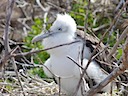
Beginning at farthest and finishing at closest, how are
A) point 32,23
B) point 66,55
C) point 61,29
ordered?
1. point 32,23
2. point 61,29
3. point 66,55

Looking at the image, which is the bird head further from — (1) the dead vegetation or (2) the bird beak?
(1) the dead vegetation

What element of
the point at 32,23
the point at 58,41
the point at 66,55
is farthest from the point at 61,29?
the point at 32,23

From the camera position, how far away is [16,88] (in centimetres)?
326

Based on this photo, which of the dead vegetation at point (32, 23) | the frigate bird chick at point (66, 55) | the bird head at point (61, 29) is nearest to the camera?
the frigate bird chick at point (66, 55)

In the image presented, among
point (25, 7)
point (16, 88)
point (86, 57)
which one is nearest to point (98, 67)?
point (86, 57)

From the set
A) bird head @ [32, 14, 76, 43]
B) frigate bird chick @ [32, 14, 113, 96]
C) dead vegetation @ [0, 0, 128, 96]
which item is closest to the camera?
frigate bird chick @ [32, 14, 113, 96]

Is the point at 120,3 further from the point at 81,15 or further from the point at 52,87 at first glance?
the point at 52,87

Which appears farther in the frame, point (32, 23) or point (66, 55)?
point (32, 23)

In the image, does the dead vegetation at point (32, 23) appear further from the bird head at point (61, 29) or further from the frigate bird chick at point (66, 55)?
the bird head at point (61, 29)

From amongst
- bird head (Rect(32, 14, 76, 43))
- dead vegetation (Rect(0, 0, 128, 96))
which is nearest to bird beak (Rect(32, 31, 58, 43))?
bird head (Rect(32, 14, 76, 43))

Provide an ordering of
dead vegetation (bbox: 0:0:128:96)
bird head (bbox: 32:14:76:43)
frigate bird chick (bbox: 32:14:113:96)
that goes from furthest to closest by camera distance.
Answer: dead vegetation (bbox: 0:0:128:96) → bird head (bbox: 32:14:76:43) → frigate bird chick (bbox: 32:14:113:96)

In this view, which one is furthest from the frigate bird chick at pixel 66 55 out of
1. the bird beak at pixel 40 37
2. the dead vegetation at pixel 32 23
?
the dead vegetation at pixel 32 23

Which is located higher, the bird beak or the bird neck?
the bird beak

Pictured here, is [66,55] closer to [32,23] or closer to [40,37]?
[40,37]
